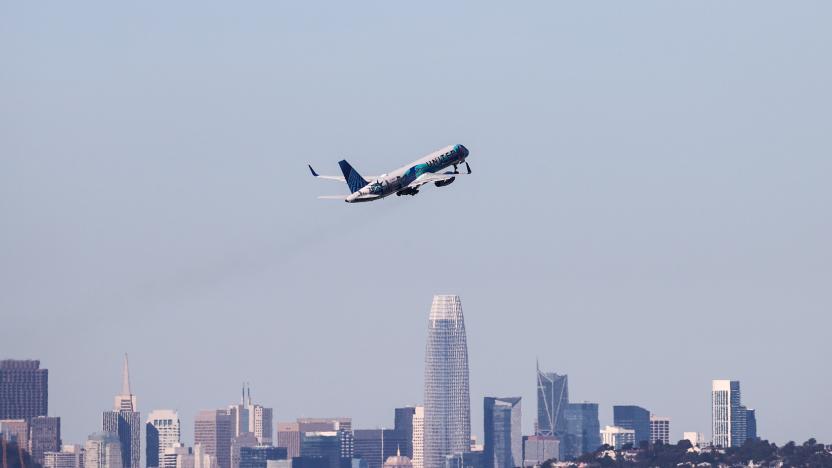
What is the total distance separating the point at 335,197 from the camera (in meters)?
198
